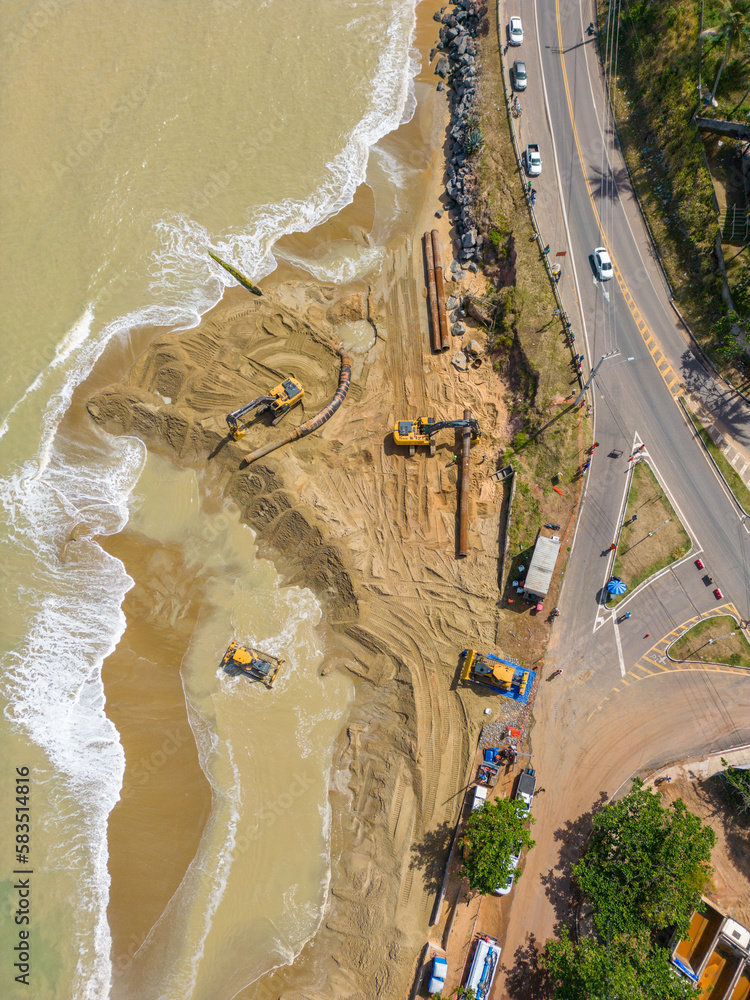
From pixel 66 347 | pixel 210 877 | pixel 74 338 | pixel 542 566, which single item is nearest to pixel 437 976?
pixel 210 877

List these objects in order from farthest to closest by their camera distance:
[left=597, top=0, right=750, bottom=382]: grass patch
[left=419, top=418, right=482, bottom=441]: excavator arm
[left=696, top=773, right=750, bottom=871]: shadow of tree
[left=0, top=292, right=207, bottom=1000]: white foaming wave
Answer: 1. [left=597, top=0, right=750, bottom=382]: grass patch
2. [left=419, top=418, right=482, bottom=441]: excavator arm
3. [left=0, top=292, right=207, bottom=1000]: white foaming wave
4. [left=696, top=773, right=750, bottom=871]: shadow of tree

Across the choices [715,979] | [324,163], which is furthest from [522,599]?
[324,163]

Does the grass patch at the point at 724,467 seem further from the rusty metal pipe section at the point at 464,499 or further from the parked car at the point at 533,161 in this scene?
the parked car at the point at 533,161

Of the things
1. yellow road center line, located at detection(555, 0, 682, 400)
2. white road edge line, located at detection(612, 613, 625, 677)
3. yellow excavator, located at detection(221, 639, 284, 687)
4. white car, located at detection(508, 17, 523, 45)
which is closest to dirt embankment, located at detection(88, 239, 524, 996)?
yellow excavator, located at detection(221, 639, 284, 687)

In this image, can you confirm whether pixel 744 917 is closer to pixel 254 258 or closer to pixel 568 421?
pixel 568 421

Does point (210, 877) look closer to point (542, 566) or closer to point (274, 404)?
point (542, 566)

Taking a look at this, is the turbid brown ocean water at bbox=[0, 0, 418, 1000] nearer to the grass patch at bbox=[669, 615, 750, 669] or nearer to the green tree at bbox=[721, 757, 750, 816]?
the grass patch at bbox=[669, 615, 750, 669]

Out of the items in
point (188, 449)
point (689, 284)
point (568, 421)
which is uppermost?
point (689, 284)
